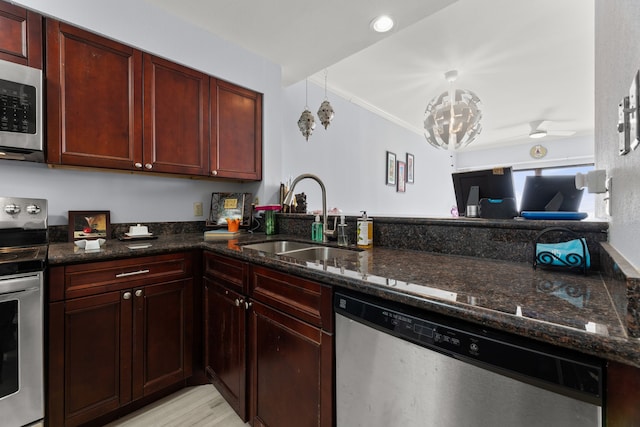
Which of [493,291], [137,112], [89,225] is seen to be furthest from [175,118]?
[493,291]

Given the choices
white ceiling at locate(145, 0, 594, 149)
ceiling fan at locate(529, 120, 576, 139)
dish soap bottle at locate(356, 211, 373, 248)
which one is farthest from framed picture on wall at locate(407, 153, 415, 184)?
dish soap bottle at locate(356, 211, 373, 248)

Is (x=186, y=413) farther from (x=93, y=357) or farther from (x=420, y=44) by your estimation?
(x=420, y=44)

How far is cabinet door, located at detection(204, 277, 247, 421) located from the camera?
1.36 meters

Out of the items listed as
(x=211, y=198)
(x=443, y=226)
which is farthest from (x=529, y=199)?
(x=211, y=198)

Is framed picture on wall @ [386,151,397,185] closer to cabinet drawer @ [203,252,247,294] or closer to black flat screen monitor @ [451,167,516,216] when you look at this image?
black flat screen monitor @ [451,167,516,216]

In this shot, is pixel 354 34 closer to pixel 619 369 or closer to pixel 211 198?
pixel 211 198

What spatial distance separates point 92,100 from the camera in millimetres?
1611

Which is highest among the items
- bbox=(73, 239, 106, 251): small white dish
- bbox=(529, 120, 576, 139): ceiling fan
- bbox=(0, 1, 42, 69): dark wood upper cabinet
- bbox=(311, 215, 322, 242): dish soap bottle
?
bbox=(529, 120, 576, 139): ceiling fan

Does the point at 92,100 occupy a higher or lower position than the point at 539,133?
lower

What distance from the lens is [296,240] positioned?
1859mm

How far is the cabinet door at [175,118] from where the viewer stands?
1.83m

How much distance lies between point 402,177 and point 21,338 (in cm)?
457

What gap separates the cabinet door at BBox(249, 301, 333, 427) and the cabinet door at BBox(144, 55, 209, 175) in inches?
49.8

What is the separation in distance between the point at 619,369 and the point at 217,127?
232 cm
